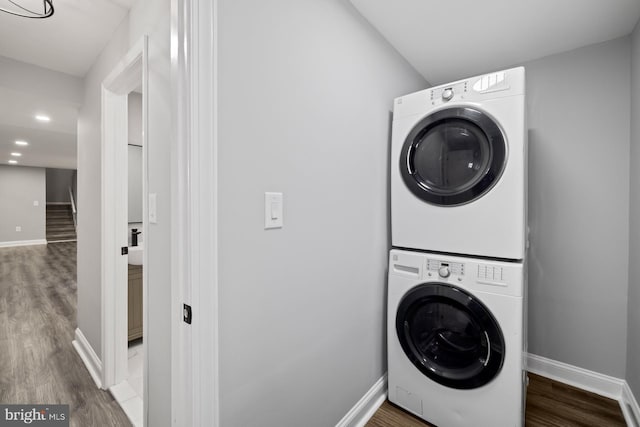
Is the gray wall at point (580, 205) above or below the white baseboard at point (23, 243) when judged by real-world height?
above

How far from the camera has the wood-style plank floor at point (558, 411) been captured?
1536mm

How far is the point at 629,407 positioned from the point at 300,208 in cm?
224

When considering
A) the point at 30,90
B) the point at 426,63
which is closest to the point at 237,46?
the point at 426,63

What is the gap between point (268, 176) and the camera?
3.31 feet

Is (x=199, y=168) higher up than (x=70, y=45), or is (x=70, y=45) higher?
(x=70, y=45)

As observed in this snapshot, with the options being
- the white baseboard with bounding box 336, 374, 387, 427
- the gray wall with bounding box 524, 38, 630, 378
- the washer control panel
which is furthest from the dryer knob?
the gray wall with bounding box 524, 38, 630, 378

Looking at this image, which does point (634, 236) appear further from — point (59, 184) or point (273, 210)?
point (59, 184)

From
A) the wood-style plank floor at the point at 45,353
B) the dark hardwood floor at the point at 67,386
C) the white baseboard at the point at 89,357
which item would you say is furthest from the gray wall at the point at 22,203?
the white baseboard at the point at 89,357

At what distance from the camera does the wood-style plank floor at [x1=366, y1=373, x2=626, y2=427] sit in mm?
1536

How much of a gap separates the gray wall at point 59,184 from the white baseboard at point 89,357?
9664mm

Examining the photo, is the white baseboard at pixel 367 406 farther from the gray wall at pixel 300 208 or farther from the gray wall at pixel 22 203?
the gray wall at pixel 22 203

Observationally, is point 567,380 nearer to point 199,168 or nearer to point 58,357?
point 199,168

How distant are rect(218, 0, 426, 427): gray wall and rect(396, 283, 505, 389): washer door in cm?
23

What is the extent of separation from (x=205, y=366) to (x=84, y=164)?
85.4 inches
